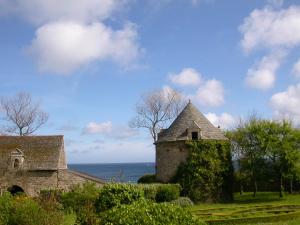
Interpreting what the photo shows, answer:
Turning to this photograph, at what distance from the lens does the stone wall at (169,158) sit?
129 ft

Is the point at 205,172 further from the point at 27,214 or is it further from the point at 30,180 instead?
the point at 27,214

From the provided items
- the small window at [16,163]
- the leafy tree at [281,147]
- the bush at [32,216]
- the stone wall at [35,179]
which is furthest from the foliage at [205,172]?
the bush at [32,216]

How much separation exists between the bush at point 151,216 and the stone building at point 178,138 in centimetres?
2829

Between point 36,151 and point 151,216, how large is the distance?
1334 inches

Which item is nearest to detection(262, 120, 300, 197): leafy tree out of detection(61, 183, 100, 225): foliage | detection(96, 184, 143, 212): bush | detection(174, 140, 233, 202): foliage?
detection(174, 140, 233, 202): foliage

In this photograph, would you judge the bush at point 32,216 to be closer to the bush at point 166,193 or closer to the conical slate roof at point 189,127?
the bush at point 166,193

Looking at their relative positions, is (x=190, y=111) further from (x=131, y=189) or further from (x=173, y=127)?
(x=131, y=189)

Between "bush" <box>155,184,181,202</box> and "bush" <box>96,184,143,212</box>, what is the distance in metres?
13.0

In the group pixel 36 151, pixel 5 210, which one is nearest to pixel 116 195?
pixel 5 210

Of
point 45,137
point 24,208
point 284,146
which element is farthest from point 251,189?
point 24,208

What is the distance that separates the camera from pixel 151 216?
1036 cm

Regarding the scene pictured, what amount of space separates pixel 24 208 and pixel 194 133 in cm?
2377

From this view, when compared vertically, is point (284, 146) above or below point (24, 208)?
above

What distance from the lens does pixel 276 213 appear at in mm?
25141
